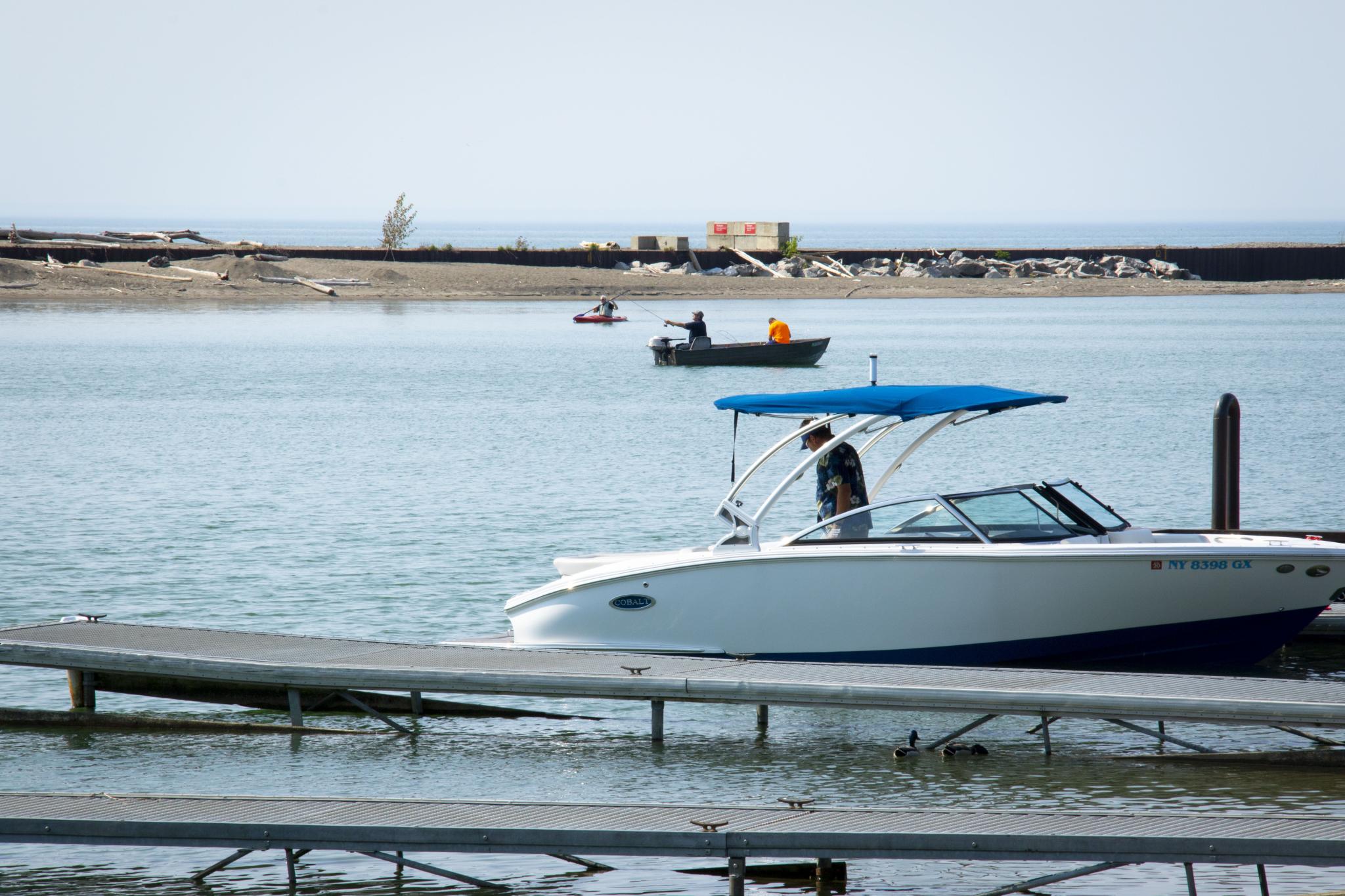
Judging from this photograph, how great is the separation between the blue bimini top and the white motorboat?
2 centimetres

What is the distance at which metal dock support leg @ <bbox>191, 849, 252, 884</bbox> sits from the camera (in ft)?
24.3

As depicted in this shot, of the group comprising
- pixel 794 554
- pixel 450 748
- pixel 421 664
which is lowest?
pixel 450 748

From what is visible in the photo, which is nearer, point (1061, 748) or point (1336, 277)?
point (1061, 748)

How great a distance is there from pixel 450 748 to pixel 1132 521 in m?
12.0

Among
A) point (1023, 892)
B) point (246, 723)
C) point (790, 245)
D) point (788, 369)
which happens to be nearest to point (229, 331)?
point (788, 369)

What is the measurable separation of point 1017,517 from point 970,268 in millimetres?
78496

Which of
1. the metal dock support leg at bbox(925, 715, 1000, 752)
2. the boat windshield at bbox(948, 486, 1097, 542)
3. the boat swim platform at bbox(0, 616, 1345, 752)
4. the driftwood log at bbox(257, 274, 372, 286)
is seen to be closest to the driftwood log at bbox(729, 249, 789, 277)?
the driftwood log at bbox(257, 274, 372, 286)

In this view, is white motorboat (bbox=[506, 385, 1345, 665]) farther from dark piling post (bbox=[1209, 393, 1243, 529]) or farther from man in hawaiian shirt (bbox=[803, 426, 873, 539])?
dark piling post (bbox=[1209, 393, 1243, 529])

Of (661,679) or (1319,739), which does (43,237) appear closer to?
(661,679)

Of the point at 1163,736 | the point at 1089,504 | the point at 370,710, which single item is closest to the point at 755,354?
the point at 1089,504

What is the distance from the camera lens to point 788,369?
4566cm

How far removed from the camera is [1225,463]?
14.1 meters

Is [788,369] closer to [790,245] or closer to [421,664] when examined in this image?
[421,664]

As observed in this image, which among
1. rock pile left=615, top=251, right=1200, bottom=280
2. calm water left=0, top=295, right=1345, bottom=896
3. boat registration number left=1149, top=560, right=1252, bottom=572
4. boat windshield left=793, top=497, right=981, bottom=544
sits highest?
rock pile left=615, top=251, right=1200, bottom=280
